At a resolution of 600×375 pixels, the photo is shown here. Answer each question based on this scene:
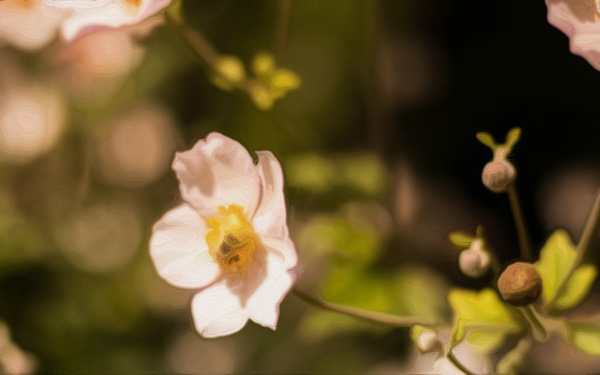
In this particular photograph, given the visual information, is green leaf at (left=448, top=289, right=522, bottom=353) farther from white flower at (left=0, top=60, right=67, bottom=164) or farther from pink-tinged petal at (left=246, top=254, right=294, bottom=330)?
white flower at (left=0, top=60, right=67, bottom=164)

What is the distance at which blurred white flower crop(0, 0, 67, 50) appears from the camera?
0.59m

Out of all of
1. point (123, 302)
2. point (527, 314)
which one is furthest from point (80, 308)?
point (527, 314)

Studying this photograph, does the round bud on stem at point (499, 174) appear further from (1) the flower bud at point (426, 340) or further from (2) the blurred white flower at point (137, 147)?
(2) the blurred white flower at point (137, 147)

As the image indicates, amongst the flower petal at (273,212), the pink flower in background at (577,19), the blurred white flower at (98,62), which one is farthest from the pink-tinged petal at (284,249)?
the blurred white flower at (98,62)

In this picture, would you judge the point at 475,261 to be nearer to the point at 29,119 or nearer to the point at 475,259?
the point at 475,259

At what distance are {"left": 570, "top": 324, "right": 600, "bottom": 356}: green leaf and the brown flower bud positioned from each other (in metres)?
0.09

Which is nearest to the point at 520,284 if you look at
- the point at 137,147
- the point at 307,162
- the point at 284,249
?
the point at 284,249

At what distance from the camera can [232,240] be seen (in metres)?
0.47

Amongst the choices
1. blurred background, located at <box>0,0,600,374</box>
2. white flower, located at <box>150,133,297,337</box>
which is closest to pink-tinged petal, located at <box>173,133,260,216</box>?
white flower, located at <box>150,133,297,337</box>

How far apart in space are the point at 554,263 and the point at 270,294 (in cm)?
20

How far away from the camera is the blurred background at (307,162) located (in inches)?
23.8

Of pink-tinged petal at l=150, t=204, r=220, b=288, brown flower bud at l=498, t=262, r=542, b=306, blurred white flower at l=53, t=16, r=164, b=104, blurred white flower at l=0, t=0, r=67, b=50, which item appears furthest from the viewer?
blurred white flower at l=53, t=16, r=164, b=104

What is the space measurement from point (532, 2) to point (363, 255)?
11.0 inches

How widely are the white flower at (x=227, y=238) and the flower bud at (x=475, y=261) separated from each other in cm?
11
